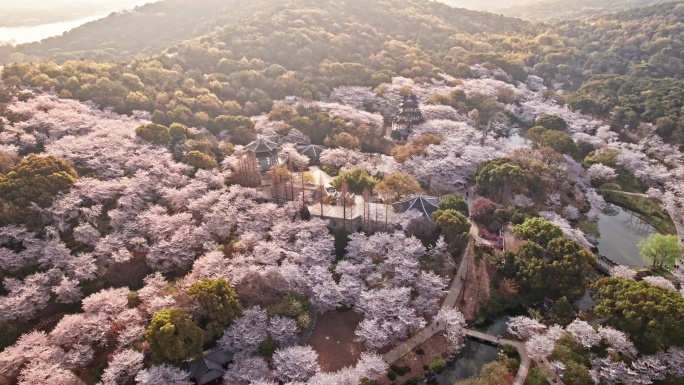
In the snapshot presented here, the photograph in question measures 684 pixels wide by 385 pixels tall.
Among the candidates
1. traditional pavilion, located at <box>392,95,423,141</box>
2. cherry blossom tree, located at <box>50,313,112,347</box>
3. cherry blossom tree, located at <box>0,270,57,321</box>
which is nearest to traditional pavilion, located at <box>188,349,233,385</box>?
cherry blossom tree, located at <box>50,313,112,347</box>

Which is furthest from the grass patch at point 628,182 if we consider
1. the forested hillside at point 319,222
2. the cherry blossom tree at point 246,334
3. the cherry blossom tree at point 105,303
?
the cherry blossom tree at point 105,303

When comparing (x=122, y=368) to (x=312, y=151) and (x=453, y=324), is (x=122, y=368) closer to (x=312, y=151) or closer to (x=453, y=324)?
(x=453, y=324)

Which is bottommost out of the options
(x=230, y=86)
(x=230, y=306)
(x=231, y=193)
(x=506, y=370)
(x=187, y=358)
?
(x=506, y=370)

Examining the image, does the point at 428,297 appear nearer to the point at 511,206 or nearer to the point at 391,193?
the point at 391,193

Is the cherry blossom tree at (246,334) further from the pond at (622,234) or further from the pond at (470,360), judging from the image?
the pond at (622,234)

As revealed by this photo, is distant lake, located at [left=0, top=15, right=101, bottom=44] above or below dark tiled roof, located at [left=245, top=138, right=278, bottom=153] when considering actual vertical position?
above

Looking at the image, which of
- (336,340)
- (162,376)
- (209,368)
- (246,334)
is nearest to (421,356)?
(336,340)

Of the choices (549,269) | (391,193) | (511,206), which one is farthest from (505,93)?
(549,269)

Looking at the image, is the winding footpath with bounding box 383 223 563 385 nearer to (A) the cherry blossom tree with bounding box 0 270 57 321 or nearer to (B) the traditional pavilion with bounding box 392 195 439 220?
(B) the traditional pavilion with bounding box 392 195 439 220
